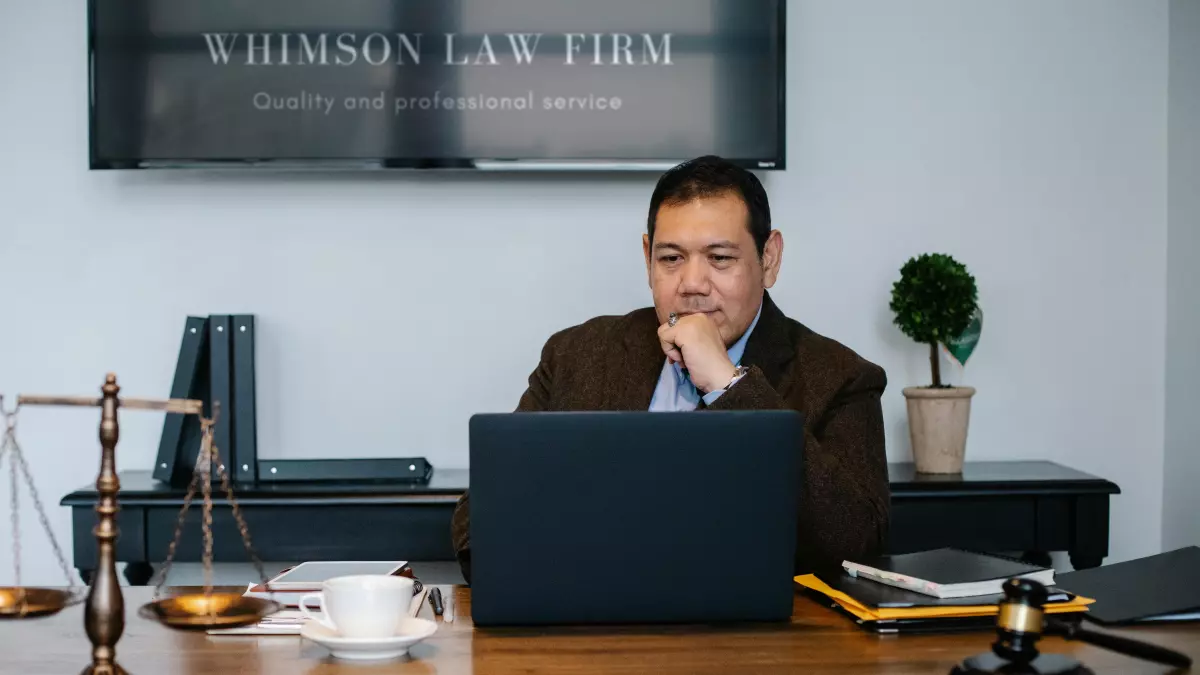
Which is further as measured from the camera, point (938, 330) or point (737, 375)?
point (938, 330)

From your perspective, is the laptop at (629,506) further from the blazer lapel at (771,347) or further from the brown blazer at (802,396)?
the blazer lapel at (771,347)

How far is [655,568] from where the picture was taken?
1266mm

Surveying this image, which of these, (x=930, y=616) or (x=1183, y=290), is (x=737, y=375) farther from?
(x=1183, y=290)

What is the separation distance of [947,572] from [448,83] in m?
1.78

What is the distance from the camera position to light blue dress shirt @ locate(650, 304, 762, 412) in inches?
81.0

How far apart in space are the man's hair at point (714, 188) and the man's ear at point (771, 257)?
0.03 metres

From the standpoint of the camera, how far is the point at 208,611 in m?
1.12

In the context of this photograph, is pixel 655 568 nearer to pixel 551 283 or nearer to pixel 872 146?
pixel 551 283

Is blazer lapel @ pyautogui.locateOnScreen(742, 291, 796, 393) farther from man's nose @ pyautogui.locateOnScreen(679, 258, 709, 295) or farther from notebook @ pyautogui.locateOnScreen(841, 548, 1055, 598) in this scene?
notebook @ pyautogui.locateOnScreen(841, 548, 1055, 598)

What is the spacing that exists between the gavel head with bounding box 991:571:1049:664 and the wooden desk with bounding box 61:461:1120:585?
1446 millimetres

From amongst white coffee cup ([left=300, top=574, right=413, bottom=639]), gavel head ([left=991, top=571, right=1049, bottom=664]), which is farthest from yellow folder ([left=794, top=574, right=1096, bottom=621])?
white coffee cup ([left=300, top=574, right=413, bottom=639])

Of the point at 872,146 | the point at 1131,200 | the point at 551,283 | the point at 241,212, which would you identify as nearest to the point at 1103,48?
the point at 1131,200

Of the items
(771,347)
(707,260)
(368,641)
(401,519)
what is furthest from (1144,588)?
(401,519)

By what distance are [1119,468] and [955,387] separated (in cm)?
58
